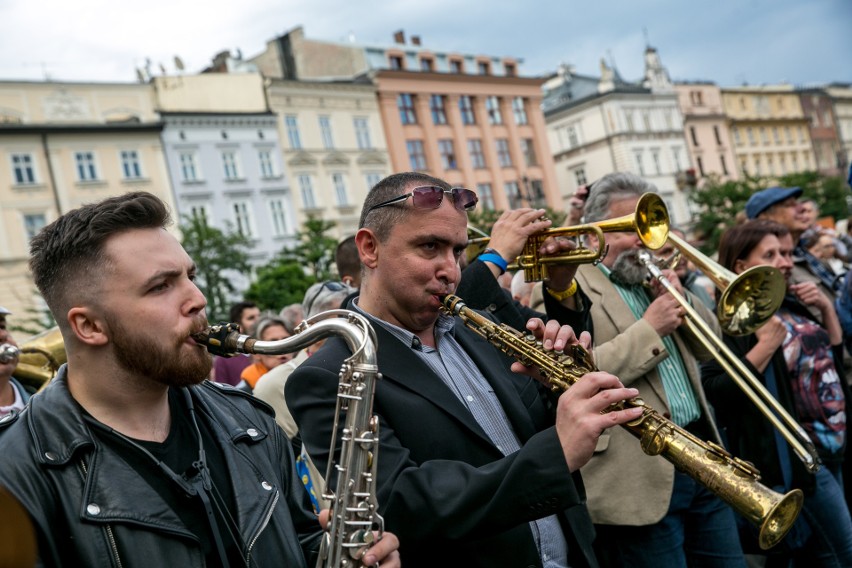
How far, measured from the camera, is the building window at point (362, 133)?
42406 mm

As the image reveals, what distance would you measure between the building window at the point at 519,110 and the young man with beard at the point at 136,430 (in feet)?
160

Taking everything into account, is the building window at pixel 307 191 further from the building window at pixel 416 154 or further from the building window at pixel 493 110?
the building window at pixel 493 110

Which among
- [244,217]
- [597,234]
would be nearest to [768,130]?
[244,217]

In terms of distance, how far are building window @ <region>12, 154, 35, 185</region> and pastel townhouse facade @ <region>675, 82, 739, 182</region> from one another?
43020mm

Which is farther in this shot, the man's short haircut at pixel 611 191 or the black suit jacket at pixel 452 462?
the man's short haircut at pixel 611 191

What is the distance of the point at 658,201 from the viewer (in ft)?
14.7

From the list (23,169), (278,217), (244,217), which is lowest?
(278,217)

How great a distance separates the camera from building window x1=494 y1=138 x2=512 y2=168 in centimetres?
4853

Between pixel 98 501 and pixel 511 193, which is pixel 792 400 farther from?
pixel 511 193

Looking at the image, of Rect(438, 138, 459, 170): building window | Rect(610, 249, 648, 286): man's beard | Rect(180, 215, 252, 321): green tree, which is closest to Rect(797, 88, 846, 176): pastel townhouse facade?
Rect(438, 138, 459, 170): building window

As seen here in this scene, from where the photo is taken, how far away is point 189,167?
1426 inches

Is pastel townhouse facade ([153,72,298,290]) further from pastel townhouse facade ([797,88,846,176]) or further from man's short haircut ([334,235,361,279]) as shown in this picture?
pastel townhouse facade ([797,88,846,176])

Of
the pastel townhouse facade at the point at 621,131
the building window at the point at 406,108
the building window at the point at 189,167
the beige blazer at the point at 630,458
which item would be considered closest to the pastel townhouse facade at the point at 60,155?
the building window at the point at 189,167

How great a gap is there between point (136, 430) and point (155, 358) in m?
0.24
